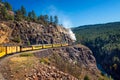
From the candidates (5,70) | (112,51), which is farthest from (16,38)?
(112,51)

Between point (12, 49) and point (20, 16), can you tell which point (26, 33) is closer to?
point (20, 16)

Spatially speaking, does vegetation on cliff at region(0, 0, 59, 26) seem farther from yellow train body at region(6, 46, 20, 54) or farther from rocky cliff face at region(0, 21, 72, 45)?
yellow train body at region(6, 46, 20, 54)

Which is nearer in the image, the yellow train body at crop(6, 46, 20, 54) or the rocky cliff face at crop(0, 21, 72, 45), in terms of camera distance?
the yellow train body at crop(6, 46, 20, 54)

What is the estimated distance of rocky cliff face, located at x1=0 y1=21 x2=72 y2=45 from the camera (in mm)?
91412

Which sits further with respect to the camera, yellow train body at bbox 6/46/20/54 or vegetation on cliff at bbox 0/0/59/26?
vegetation on cliff at bbox 0/0/59/26

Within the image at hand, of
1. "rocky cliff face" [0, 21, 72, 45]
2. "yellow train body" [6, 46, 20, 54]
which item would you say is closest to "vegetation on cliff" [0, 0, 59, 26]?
"rocky cliff face" [0, 21, 72, 45]

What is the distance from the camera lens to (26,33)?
10881 centimetres

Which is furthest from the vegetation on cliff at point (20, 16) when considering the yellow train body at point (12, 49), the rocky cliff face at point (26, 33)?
the yellow train body at point (12, 49)

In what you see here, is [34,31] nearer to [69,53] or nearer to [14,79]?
[69,53]

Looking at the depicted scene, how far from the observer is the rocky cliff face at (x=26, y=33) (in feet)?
300

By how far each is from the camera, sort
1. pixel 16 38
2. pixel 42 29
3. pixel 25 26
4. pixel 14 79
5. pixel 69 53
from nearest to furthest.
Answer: pixel 14 79
pixel 16 38
pixel 69 53
pixel 25 26
pixel 42 29

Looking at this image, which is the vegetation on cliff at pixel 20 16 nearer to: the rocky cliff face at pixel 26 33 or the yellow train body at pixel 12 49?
the rocky cliff face at pixel 26 33

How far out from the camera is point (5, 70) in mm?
→ 22547

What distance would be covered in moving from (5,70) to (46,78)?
443 cm
